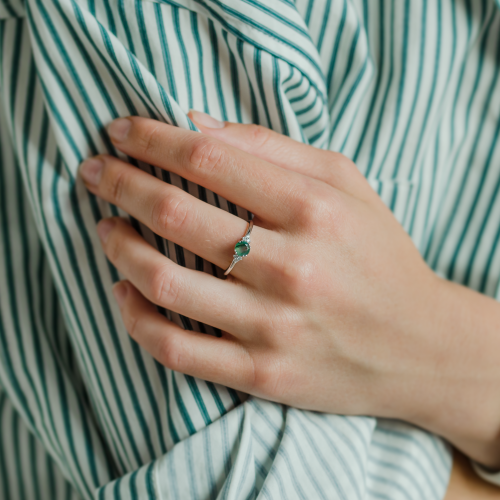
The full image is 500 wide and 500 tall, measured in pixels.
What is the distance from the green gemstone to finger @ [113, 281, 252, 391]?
0.10m

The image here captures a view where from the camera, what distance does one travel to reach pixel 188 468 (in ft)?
1.46

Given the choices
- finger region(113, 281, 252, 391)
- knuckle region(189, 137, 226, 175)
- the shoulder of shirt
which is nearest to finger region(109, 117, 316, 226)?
knuckle region(189, 137, 226, 175)

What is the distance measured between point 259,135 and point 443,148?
31 cm

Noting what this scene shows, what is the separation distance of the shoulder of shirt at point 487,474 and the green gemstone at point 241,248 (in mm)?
455

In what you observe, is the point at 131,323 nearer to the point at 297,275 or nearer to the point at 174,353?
the point at 174,353

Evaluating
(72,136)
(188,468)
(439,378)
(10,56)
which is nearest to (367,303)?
(439,378)

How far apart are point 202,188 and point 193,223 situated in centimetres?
6

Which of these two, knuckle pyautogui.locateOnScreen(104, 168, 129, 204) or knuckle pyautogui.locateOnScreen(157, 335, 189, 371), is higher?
knuckle pyautogui.locateOnScreen(104, 168, 129, 204)

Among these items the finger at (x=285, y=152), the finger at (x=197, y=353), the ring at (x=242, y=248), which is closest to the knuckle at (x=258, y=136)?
the finger at (x=285, y=152)

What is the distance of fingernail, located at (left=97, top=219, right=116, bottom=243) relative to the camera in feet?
1.61

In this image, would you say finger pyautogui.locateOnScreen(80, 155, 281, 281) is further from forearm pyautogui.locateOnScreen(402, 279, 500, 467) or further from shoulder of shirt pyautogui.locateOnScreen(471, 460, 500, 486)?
shoulder of shirt pyautogui.locateOnScreen(471, 460, 500, 486)

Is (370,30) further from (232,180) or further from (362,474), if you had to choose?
(362,474)

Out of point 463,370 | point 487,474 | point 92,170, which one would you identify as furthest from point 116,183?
point 487,474

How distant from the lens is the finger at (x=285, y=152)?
0.47m
